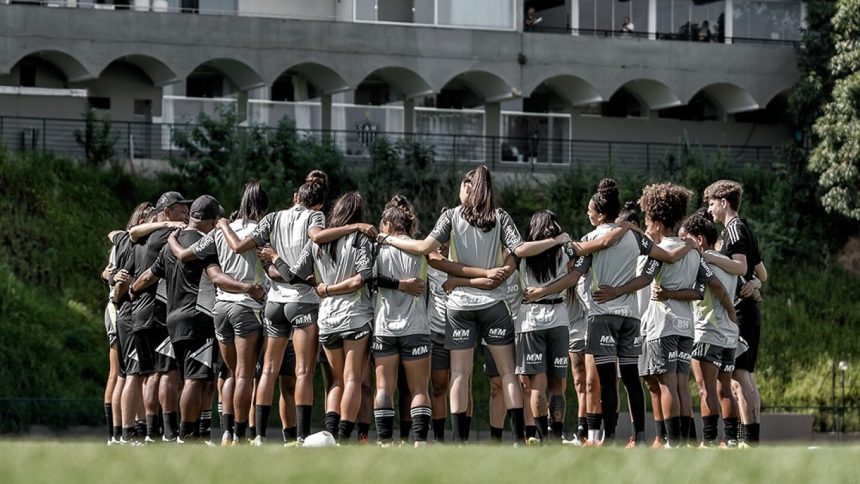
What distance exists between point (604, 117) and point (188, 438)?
34.0 m

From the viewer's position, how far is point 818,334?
1443 inches

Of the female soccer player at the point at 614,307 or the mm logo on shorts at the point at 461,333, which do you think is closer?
the mm logo on shorts at the point at 461,333

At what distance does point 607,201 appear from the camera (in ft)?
49.1

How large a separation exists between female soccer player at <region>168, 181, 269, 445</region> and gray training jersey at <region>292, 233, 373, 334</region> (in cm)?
87

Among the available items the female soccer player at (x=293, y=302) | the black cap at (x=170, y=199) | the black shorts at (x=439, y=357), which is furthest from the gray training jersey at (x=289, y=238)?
the black cap at (x=170, y=199)

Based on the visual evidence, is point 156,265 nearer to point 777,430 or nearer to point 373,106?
point 777,430

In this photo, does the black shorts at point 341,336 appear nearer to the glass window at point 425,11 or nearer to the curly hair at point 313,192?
the curly hair at point 313,192

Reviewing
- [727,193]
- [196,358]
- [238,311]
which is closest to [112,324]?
[196,358]

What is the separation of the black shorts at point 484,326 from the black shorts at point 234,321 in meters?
2.00

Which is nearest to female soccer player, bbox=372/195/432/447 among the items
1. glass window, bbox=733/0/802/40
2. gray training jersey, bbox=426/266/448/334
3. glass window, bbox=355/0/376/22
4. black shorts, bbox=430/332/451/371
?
black shorts, bbox=430/332/451/371

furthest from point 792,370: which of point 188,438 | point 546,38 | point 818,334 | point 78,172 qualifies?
point 188,438

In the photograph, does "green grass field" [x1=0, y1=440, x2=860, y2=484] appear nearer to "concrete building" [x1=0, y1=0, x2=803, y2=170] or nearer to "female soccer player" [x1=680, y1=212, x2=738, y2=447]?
"female soccer player" [x1=680, y1=212, x2=738, y2=447]

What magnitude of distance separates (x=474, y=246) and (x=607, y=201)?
1449mm

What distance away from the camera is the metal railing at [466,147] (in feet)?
129
